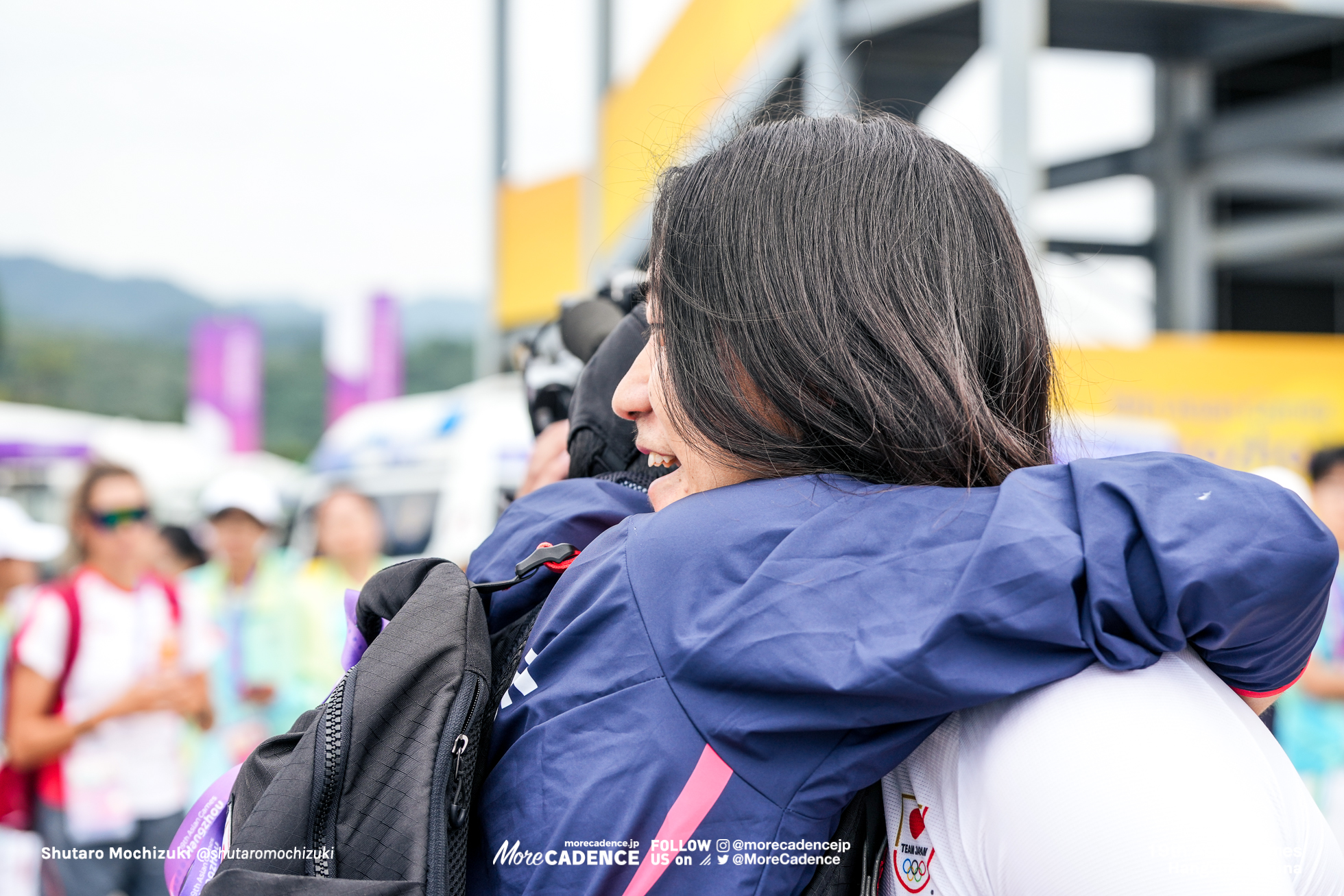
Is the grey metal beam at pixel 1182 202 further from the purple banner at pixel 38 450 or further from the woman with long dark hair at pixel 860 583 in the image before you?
the purple banner at pixel 38 450

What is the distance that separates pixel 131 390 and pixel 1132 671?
55.2 meters

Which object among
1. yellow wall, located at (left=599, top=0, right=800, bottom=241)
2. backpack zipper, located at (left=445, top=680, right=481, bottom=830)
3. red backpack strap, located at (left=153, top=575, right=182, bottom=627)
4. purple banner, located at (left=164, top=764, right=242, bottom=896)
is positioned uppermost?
yellow wall, located at (left=599, top=0, right=800, bottom=241)

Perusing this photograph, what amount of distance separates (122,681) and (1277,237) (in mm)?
8274

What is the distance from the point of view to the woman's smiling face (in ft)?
3.15

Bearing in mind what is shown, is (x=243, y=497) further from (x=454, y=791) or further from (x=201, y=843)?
(x=454, y=791)

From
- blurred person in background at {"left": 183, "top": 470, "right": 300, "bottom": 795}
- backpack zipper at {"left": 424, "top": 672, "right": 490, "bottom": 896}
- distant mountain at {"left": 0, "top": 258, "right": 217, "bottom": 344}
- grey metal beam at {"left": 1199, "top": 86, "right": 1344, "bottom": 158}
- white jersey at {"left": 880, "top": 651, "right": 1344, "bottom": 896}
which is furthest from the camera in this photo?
distant mountain at {"left": 0, "top": 258, "right": 217, "bottom": 344}

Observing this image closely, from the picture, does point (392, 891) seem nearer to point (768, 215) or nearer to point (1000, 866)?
point (1000, 866)

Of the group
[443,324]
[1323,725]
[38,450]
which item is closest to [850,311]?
[1323,725]

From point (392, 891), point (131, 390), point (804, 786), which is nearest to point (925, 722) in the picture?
point (804, 786)

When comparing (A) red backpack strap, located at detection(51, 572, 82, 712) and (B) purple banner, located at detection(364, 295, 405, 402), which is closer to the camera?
(A) red backpack strap, located at detection(51, 572, 82, 712)

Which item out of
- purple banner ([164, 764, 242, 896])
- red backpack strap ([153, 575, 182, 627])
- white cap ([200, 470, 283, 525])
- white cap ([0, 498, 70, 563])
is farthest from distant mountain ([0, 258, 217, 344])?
purple banner ([164, 764, 242, 896])

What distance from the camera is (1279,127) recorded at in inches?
299

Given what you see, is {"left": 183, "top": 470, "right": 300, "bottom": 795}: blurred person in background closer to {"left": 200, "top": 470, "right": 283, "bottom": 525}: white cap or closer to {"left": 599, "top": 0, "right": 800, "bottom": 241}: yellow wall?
{"left": 200, "top": 470, "right": 283, "bottom": 525}: white cap

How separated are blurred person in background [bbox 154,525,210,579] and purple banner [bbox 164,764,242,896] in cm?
483
